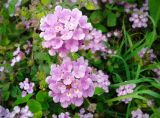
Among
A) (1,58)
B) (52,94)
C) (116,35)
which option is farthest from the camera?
(116,35)

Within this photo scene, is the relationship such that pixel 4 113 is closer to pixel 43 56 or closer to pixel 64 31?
pixel 43 56

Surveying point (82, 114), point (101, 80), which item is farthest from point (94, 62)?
point (82, 114)

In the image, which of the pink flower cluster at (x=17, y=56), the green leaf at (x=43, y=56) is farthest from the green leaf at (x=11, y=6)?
the green leaf at (x=43, y=56)

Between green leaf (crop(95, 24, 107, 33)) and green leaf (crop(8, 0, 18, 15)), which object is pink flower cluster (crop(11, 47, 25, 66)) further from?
green leaf (crop(95, 24, 107, 33))

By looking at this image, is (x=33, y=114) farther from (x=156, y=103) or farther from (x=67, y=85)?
(x=156, y=103)

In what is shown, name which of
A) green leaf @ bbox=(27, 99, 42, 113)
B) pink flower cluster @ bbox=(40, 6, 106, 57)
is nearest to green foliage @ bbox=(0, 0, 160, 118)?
green leaf @ bbox=(27, 99, 42, 113)

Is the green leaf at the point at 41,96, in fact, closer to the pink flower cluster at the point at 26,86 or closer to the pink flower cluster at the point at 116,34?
the pink flower cluster at the point at 26,86

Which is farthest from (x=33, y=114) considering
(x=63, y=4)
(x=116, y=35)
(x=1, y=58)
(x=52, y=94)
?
(x=116, y=35)
